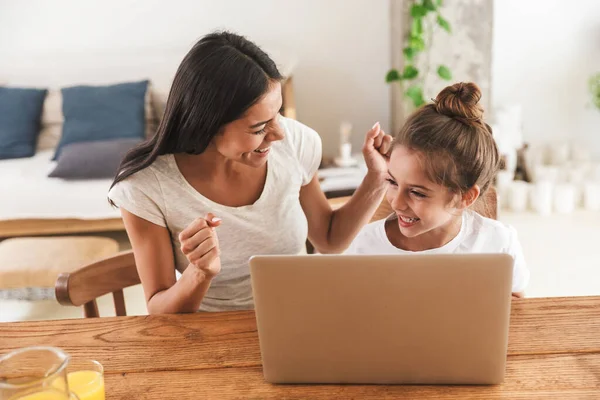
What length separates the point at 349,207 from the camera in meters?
1.51

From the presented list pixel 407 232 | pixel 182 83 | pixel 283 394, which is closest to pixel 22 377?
pixel 283 394

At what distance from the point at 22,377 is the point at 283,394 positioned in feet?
1.09

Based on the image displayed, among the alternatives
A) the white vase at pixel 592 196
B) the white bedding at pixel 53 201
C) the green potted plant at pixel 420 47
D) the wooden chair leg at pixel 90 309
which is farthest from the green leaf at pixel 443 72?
the wooden chair leg at pixel 90 309

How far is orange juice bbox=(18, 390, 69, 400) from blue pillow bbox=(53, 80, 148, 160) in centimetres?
285

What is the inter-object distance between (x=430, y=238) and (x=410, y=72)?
2.11 m

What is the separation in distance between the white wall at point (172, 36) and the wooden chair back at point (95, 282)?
2530 millimetres

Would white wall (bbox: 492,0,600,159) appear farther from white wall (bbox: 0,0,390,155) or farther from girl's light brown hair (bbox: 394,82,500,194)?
girl's light brown hair (bbox: 394,82,500,194)

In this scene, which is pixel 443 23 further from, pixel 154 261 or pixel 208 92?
pixel 154 261

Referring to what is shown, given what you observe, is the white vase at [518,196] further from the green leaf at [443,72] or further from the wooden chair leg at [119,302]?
the wooden chair leg at [119,302]

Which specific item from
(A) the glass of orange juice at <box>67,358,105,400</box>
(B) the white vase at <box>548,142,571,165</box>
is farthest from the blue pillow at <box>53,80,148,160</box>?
(A) the glass of orange juice at <box>67,358,105,400</box>

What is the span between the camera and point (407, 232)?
4.21 feet

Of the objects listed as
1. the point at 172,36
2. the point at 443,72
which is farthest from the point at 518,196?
the point at 172,36

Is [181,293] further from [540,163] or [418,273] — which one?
[540,163]

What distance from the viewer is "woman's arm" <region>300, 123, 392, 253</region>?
139 cm
